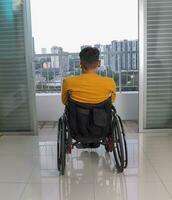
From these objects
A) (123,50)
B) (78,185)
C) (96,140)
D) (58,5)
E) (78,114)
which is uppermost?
(58,5)

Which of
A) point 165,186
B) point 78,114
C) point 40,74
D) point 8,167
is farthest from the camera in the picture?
point 40,74

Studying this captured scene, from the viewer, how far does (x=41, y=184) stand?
2.32 metres

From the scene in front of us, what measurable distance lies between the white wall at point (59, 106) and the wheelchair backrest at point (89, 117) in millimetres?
1999

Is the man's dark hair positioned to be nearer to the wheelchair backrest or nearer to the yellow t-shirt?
the yellow t-shirt

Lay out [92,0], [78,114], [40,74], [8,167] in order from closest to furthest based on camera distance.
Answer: [78,114], [8,167], [92,0], [40,74]

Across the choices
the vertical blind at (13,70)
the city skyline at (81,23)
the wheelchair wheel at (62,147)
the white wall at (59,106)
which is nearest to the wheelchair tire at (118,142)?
the wheelchair wheel at (62,147)

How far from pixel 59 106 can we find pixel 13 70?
1.07 metres

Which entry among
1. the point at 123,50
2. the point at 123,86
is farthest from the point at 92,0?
the point at 123,86

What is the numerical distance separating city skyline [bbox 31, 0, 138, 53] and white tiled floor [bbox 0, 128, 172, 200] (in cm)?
187

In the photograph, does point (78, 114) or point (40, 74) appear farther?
point (40, 74)

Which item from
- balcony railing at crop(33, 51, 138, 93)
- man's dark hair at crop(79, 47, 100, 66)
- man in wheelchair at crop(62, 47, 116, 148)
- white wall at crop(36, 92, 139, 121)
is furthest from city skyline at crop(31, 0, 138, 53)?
man in wheelchair at crop(62, 47, 116, 148)

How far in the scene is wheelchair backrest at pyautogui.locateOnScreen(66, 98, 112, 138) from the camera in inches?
94.1

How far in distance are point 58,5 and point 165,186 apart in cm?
330

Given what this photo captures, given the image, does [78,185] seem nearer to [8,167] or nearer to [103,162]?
[103,162]
